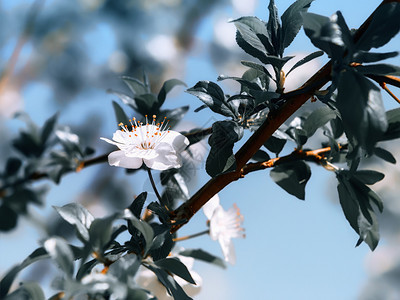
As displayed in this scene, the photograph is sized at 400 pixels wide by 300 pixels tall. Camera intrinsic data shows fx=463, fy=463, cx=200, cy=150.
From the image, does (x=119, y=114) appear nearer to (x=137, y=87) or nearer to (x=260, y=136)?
(x=137, y=87)

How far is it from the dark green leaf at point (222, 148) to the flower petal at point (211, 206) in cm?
18

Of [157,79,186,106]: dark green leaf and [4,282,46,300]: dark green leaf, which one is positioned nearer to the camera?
[4,282,46,300]: dark green leaf

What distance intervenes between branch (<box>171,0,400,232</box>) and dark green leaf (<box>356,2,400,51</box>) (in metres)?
0.02

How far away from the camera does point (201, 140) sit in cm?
41

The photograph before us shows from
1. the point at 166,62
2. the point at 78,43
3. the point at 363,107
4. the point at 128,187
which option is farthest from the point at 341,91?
the point at 78,43

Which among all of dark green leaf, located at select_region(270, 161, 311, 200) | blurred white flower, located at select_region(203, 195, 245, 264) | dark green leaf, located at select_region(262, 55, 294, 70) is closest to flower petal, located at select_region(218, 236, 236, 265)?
blurred white flower, located at select_region(203, 195, 245, 264)

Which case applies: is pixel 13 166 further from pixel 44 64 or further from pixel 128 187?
pixel 44 64

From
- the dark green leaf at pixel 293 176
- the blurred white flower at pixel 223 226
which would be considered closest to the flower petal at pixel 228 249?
the blurred white flower at pixel 223 226

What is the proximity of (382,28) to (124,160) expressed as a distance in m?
0.19

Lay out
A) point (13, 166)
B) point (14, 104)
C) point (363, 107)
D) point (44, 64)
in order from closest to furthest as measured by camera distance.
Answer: point (363, 107) < point (13, 166) < point (44, 64) < point (14, 104)

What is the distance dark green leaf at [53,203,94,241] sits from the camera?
0.88 feet

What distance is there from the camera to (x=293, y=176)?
0.38 meters

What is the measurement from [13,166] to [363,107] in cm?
58

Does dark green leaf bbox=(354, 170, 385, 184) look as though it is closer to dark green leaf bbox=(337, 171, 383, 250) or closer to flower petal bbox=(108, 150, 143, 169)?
dark green leaf bbox=(337, 171, 383, 250)
